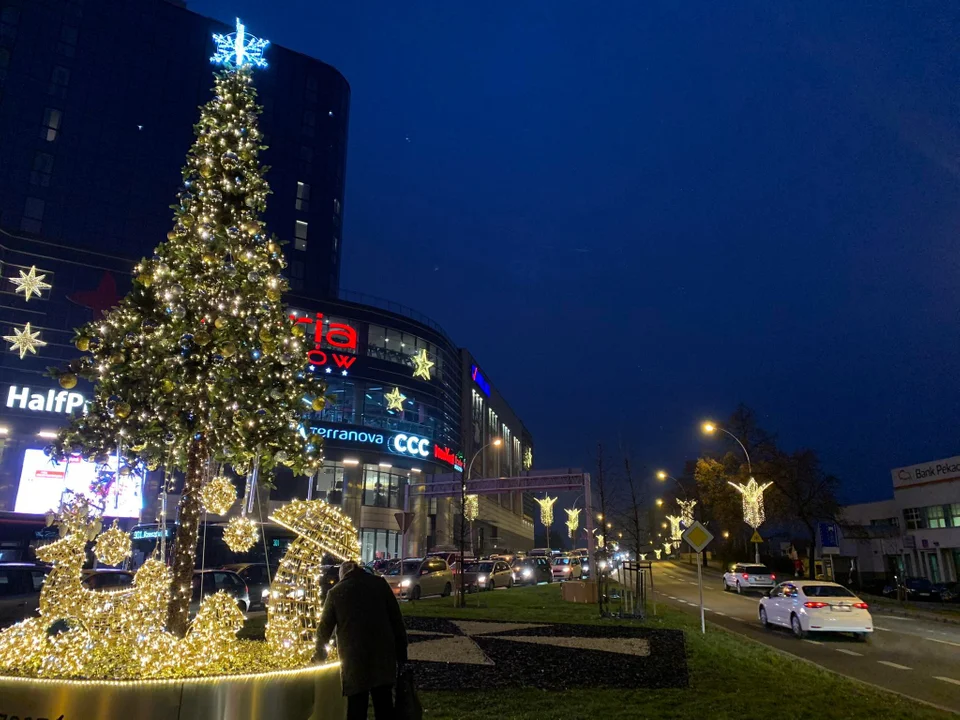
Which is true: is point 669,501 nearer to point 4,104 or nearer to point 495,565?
point 495,565

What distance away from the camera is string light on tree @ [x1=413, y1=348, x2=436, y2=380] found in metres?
56.2

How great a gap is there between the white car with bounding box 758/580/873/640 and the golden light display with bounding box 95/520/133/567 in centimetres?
1517

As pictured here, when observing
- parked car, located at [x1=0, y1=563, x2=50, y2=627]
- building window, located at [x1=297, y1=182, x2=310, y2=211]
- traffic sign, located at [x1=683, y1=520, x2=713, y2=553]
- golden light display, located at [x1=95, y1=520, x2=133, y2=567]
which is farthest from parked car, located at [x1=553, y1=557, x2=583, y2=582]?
building window, located at [x1=297, y1=182, x2=310, y2=211]

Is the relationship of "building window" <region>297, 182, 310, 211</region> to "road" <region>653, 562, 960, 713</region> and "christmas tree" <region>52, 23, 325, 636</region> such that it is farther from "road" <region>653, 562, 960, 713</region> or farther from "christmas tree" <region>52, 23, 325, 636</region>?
"christmas tree" <region>52, 23, 325, 636</region>

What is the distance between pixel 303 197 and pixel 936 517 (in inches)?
2315

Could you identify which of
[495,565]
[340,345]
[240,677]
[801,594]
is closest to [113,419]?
[240,677]

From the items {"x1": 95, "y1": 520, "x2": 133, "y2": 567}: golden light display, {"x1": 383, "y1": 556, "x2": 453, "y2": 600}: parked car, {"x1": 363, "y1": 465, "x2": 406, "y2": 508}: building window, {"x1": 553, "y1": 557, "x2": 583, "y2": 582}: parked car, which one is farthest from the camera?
{"x1": 363, "y1": 465, "x2": 406, "y2": 508}: building window

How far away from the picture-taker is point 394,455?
52281 millimetres

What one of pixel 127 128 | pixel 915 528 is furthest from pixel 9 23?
pixel 915 528

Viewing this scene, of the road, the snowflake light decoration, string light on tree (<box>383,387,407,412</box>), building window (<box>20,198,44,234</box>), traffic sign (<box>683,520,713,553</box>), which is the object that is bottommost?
the road

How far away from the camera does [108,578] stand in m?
16.0

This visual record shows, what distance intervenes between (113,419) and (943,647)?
1697 centimetres

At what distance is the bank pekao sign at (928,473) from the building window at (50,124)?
69.1 m

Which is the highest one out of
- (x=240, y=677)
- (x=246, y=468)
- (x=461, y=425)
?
(x=461, y=425)
